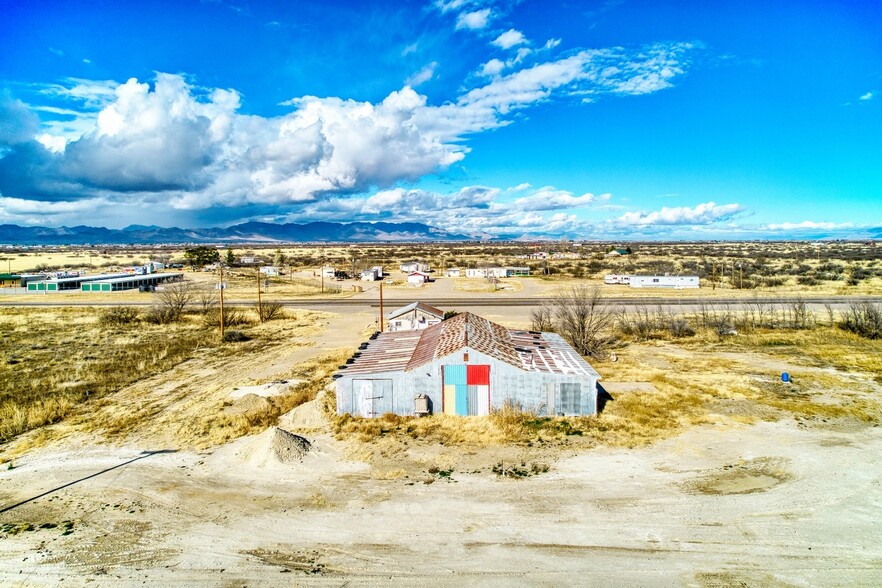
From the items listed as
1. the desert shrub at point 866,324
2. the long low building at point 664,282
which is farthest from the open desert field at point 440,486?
the long low building at point 664,282

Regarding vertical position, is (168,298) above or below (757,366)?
above

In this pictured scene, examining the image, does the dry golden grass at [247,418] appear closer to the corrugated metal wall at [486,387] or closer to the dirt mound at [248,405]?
the dirt mound at [248,405]

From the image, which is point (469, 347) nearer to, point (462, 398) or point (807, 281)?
point (462, 398)

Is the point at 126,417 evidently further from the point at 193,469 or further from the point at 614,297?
the point at 614,297

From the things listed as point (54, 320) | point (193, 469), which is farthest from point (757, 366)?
point (54, 320)

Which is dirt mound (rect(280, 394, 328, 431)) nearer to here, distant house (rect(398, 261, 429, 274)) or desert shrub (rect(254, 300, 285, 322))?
desert shrub (rect(254, 300, 285, 322))

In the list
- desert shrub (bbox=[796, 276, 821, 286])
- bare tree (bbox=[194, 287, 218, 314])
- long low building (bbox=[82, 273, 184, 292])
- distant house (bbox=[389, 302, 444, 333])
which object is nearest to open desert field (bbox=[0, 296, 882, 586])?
distant house (bbox=[389, 302, 444, 333])

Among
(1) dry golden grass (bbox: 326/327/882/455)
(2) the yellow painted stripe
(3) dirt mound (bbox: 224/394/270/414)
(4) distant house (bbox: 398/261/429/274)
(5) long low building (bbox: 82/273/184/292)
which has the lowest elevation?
(1) dry golden grass (bbox: 326/327/882/455)
